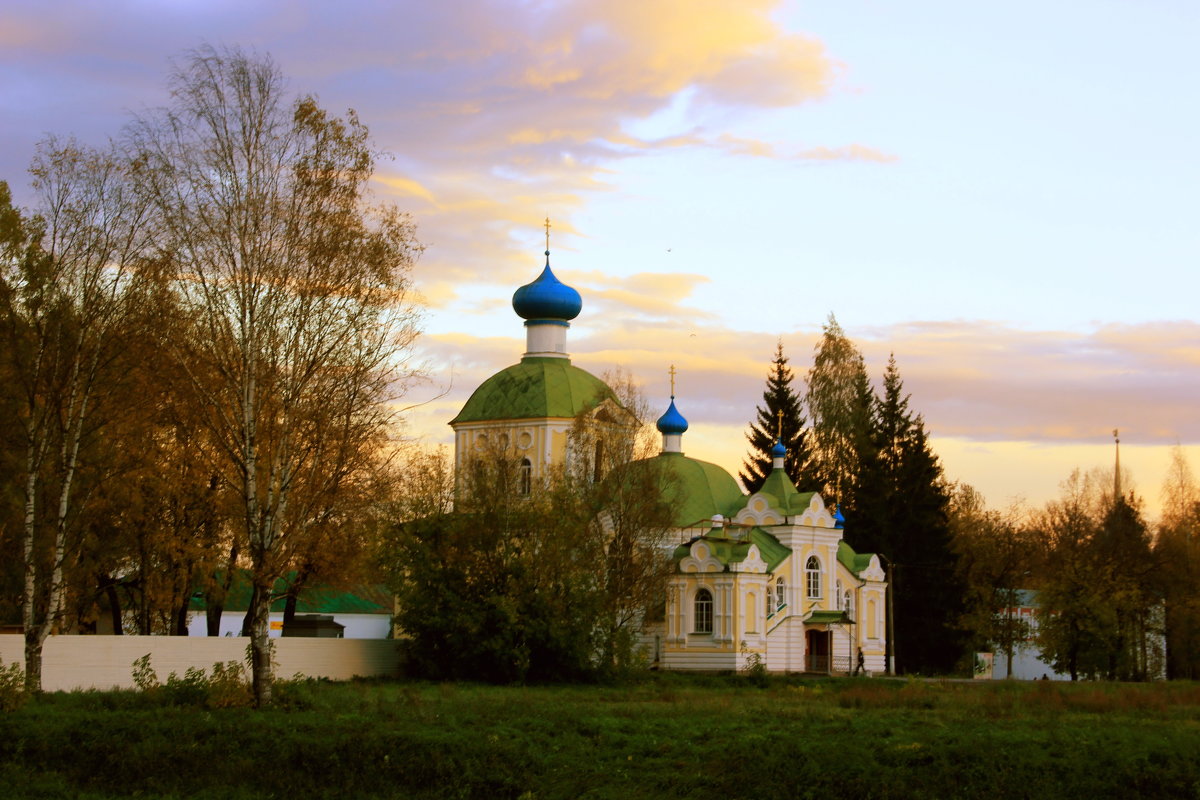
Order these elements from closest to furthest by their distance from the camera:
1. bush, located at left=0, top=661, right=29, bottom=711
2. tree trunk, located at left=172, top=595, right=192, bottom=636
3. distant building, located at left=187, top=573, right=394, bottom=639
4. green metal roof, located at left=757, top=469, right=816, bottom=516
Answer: bush, located at left=0, top=661, right=29, bottom=711, tree trunk, located at left=172, top=595, right=192, bottom=636, green metal roof, located at left=757, top=469, right=816, bottom=516, distant building, located at left=187, top=573, right=394, bottom=639

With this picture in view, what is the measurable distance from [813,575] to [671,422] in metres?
7.95

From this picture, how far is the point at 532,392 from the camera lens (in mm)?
56188

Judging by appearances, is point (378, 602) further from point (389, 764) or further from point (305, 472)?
point (389, 764)

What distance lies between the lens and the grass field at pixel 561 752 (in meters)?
19.1

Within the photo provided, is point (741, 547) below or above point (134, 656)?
above

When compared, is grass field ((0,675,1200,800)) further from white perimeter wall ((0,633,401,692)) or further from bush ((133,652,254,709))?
white perimeter wall ((0,633,401,692))

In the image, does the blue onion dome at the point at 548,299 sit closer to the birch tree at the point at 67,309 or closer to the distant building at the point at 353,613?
the distant building at the point at 353,613

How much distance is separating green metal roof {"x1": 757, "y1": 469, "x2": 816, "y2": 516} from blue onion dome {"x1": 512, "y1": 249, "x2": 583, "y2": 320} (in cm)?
1080

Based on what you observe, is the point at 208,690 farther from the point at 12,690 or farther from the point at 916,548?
the point at 916,548

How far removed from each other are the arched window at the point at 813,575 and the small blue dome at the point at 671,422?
7.35 meters

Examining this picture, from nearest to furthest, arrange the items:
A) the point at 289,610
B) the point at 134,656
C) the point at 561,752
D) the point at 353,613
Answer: the point at 561,752 < the point at 134,656 < the point at 289,610 < the point at 353,613

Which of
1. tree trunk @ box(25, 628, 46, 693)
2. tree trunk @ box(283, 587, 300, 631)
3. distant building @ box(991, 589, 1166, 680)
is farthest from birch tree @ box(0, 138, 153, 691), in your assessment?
distant building @ box(991, 589, 1166, 680)

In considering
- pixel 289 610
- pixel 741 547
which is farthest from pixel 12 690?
pixel 741 547

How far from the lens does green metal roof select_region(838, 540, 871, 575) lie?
2092 inches
